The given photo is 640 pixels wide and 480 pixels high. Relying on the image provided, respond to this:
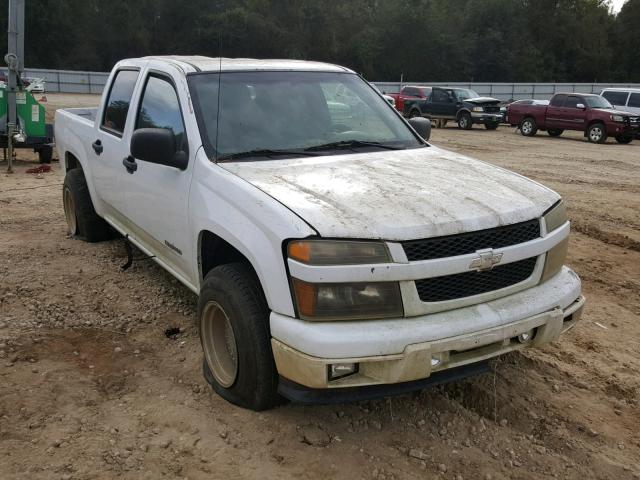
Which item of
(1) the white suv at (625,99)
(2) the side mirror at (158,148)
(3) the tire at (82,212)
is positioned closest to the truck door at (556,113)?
(1) the white suv at (625,99)

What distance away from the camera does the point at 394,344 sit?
2.78 m

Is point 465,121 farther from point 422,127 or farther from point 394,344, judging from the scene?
point 394,344

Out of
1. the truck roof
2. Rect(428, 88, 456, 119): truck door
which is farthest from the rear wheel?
the truck roof

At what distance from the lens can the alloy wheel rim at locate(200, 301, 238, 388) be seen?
3.49 metres

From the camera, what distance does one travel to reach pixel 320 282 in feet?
9.12

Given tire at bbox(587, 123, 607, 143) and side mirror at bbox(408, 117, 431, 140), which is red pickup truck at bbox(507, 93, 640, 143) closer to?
tire at bbox(587, 123, 607, 143)

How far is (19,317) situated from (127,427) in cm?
180

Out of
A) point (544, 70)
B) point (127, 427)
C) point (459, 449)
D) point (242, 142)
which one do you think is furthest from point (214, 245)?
point (544, 70)

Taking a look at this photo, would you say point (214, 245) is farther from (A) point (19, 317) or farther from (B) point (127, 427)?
(A) point (19, 317)

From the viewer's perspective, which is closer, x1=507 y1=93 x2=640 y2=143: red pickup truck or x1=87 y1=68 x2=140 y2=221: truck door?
x1=87 y1=68 x2=140 y2=221: truck door

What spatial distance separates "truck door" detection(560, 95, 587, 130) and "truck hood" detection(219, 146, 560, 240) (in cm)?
1927

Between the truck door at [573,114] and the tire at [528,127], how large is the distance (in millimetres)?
1248

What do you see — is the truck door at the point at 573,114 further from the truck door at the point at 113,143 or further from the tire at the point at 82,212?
the truck door at the point at 113,143

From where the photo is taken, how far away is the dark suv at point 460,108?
1006 inches
